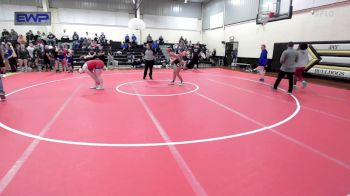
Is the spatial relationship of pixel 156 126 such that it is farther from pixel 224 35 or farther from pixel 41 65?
pixel 224 35

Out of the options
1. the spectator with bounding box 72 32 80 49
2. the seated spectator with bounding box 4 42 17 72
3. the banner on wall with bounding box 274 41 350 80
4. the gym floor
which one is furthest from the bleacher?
the gym floor

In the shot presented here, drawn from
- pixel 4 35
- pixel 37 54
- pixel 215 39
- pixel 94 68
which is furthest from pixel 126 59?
pixel 94 68

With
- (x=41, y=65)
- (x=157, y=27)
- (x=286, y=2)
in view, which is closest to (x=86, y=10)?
(x=157, y=27)

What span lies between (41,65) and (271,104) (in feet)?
52.8

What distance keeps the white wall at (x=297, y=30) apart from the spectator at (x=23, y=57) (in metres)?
17.1

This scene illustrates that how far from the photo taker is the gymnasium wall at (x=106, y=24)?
843 inches

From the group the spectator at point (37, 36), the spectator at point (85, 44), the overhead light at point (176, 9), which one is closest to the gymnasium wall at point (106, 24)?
the overhead light at point (176, 9)

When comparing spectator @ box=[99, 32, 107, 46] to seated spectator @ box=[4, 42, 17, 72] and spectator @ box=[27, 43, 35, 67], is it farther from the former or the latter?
seated spectator @ box=[4, 42, 17, 72]

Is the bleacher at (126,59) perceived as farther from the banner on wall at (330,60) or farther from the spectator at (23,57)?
the banner on wall at (330,60)

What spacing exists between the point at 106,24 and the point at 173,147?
76.9 feet

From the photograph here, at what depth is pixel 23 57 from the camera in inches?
570

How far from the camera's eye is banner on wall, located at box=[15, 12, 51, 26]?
14.8 metres

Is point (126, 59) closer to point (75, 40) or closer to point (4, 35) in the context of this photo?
point (75, 40)

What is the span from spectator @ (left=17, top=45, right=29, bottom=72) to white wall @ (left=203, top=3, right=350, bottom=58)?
17.1 m
